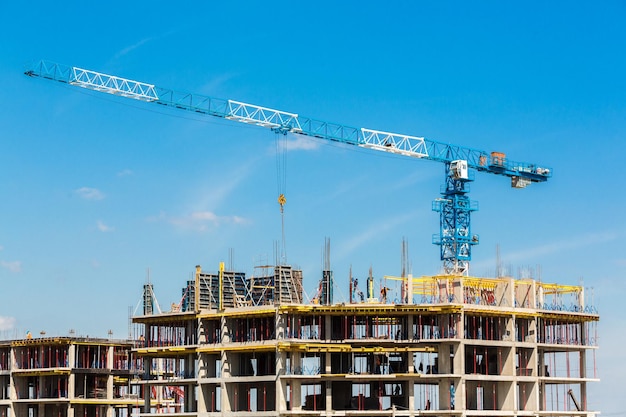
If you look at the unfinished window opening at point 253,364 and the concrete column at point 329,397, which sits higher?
the unfinished window opening at point 253,364

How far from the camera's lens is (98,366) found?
17062 centimetres

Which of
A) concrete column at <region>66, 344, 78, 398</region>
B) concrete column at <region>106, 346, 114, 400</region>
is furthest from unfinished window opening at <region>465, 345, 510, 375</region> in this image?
concrete column at <region>66, 344, 78, 398</region>

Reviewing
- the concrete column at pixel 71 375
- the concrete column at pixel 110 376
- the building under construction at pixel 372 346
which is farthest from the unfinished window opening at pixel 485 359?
the concrete column at pixel 71 375

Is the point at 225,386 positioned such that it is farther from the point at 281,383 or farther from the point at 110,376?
the point at 110,376

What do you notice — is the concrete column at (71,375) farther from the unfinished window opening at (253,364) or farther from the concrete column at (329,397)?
the concrete column at (329,397)

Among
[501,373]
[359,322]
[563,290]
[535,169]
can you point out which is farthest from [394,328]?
[535,169]

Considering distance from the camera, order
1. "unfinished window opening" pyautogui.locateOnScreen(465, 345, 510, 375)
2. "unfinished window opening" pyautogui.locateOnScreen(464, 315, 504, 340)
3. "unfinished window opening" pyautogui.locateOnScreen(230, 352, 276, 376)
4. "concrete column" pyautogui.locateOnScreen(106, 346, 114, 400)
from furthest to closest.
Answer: "concrete column" pyautogui.locateOnScreen(106, 346, 114, 400)
"unfinished window opening" pyautogui.locateOnScreen(230, 352, 276, 376)
"unfinished window opening" pyautogui.locateOnScreen(465, 345, 510, 375)
"unfinished window opening" pyautogui.locateOnScreen(464, 315, 504, 340)

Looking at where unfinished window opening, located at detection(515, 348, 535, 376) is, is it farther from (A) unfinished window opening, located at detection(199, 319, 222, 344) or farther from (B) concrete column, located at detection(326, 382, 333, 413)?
(A) unfinished window opening, located at detection(199, 319, 222, 344)

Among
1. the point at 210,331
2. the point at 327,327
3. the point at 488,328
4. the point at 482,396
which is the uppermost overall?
the point at 327,327

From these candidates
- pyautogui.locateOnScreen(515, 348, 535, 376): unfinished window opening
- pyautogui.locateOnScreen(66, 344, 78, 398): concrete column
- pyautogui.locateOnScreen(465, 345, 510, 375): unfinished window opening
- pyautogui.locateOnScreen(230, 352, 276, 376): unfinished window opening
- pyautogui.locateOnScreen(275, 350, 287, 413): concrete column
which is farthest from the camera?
pyautogui.locateOnScreen(66, 344, 78, 398): concrete column

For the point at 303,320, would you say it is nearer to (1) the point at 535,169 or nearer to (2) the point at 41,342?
(2) the point at 41,342

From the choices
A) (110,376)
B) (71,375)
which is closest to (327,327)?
(110,376)

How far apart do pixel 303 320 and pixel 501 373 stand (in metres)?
23.6

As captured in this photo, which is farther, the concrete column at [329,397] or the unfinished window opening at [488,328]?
the unfinished window opening at [488,328]
